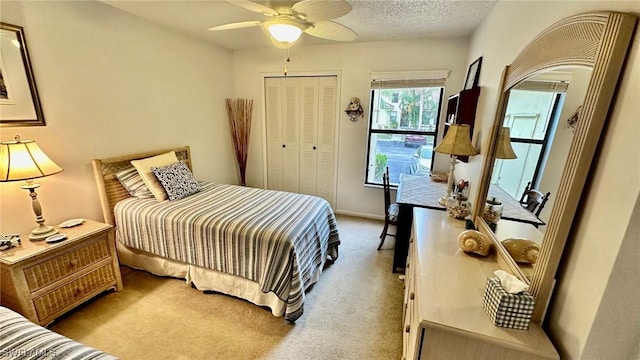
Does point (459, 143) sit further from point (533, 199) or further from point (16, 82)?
point (16, 82)

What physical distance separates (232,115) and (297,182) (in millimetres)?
1497

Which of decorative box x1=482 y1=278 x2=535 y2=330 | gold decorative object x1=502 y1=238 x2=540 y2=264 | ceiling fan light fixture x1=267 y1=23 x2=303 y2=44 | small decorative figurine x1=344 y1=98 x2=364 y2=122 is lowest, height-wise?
decorative box x1=482 y1=278 x2=535 y2=330

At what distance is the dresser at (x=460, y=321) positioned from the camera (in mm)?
897

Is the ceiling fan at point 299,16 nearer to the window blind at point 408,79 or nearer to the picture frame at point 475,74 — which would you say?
the picture frame at point 475,74

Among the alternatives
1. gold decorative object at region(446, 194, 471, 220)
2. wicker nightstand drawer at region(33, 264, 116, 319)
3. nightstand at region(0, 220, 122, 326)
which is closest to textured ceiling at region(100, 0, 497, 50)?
gold decorative object at region(446, 194, 471, 220)

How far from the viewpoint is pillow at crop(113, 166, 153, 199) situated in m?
2.57

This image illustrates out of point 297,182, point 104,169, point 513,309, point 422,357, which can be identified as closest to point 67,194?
point 104,169

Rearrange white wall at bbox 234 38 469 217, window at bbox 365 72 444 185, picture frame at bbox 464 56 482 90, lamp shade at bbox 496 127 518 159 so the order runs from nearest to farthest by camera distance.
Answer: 1. lamp shade at bbox 496 127 518 159
2. picture frame at bbox 464 56 482 90
3. white wall at bbox 234 38 469 217
4. window at bbox 365 72 444 185

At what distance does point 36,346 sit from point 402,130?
3.65m

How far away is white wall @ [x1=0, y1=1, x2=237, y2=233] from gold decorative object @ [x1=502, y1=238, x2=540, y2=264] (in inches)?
131

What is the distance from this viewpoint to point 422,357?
3.32 feet

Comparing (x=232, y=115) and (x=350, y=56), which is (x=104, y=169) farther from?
(x=350, y=56)

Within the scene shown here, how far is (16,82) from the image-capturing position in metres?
1.91

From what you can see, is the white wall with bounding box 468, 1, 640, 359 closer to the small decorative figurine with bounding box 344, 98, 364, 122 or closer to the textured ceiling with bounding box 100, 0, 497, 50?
the textured ceiling with bounding box 100, 0, 497, 50
